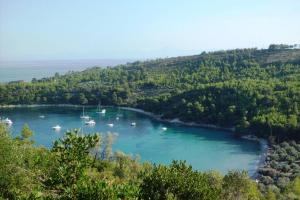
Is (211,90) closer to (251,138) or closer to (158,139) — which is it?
(158,139)

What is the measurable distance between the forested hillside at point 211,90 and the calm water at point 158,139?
Result: 3.07 meters

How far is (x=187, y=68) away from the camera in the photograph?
91.0 metres

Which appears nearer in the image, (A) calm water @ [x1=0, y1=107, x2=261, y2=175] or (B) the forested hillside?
(A) calm water @ [x1=0, y1=107, x2=261, y2=175]

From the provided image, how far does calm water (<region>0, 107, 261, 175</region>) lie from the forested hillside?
3.07 meters

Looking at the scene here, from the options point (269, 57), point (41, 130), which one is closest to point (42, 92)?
point (41, 130)

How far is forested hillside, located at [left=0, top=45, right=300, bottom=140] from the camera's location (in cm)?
5316

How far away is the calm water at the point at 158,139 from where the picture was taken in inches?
1740

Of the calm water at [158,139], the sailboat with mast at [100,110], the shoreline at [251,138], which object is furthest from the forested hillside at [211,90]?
the calm water at [158,139]

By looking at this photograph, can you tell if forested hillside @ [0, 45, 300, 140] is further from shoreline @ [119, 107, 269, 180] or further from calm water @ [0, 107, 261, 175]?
calm water @ [0, 107, 261, 175]

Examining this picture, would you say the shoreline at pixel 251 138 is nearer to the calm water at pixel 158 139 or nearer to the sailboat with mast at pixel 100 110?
the calm water at pixel 158 139

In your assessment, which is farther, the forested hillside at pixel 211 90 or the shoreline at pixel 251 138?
the forested hillside at pixel 211 90

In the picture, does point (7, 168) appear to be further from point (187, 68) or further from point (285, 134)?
point (187, 68)

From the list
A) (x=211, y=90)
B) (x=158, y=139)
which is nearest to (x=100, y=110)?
(x=211, y=90)

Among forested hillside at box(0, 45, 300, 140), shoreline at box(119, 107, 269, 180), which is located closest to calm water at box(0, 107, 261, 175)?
shoreline at box(119, 107, 269, 180)
